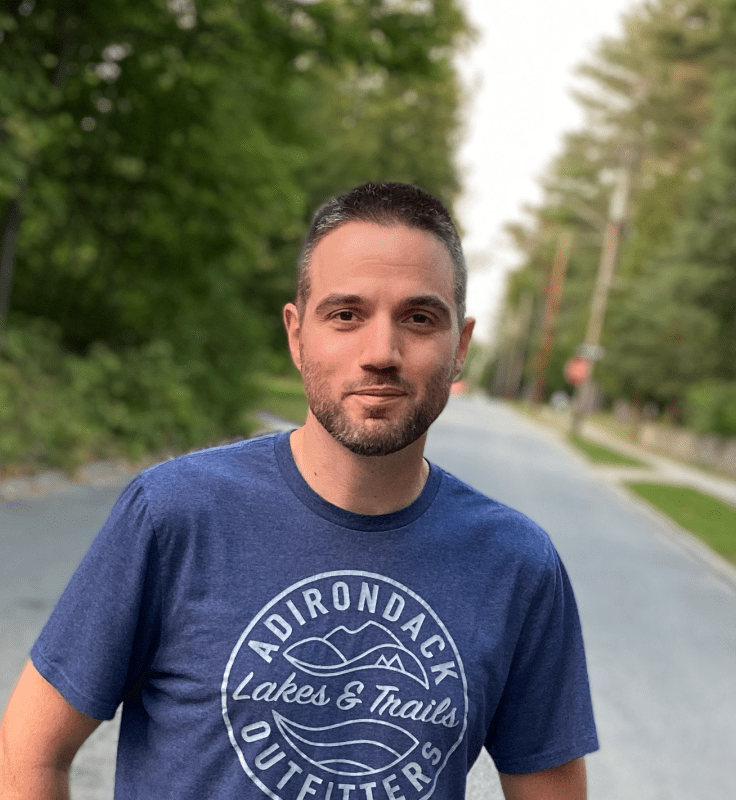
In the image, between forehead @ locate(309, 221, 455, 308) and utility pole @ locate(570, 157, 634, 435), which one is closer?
forehead @ locate(309, 221, 455, 308)

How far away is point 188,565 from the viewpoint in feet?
5.76

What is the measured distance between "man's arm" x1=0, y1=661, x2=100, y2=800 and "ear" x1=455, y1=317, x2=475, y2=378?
89 centimetres

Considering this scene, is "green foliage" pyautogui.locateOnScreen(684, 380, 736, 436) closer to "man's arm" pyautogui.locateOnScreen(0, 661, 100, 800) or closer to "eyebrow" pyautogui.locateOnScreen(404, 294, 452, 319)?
"eyebrow" pyautogui.locateOnScreen(404, 294, 452, 319)

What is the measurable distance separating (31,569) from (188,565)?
20.4 ft

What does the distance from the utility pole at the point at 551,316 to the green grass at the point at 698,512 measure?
5227cm

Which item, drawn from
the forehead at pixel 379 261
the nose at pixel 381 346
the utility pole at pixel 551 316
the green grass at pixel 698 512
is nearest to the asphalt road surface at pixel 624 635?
the green grass at pixel 698 512

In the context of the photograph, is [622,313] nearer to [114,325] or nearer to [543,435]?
[543,435]

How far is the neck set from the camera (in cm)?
185

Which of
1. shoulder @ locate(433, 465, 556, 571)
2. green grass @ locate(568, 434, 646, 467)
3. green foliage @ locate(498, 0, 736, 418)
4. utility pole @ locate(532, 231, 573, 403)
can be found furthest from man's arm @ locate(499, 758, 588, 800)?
utility pole @ locate(532, 231, 573, 403)

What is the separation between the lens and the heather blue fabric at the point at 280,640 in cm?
171

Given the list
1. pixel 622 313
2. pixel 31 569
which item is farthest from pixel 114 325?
pixel 622 313

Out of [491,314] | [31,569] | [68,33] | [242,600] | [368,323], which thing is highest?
[68,33]

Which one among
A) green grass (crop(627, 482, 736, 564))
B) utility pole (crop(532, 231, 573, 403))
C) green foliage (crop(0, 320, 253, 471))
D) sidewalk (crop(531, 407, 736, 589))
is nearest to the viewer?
green foliage (crop(0, 320, 253, 471))

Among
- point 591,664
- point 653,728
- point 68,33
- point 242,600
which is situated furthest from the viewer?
point 68,33
